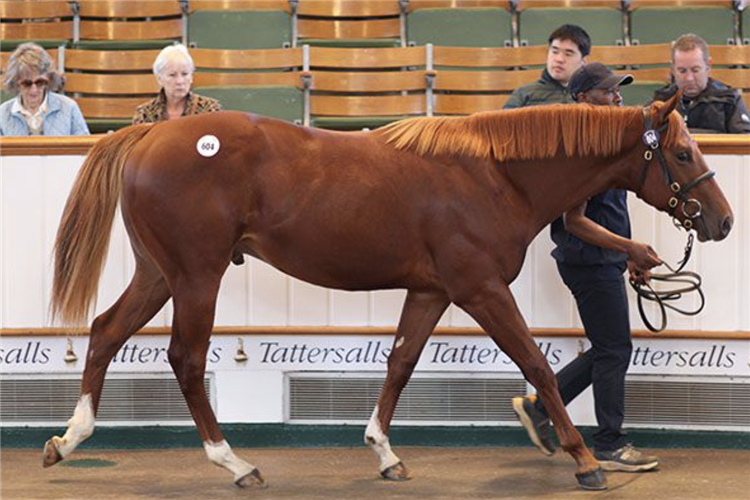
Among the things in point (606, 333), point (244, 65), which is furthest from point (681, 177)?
point (244, 65)

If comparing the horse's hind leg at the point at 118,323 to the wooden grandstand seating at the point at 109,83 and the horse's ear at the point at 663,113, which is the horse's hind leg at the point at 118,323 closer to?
the horse's ear at the point at 663,113

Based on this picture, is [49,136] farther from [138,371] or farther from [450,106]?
[450,106]

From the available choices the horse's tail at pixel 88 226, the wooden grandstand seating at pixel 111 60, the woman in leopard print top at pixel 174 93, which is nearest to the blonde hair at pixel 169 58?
the woman in leopard print top at pixel 174 93

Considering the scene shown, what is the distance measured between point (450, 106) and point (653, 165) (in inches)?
174

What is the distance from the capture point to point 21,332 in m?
5.81

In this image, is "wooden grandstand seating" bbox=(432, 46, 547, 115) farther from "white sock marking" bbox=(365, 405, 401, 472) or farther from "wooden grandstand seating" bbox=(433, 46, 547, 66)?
"white sock marking" bbox=(365, 405, 401, 472)

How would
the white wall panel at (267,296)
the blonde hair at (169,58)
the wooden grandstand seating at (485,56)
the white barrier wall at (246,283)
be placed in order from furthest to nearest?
1. the wooden grandstand seating at (485,56)
2. the blonde hair at (169,58)
3. the white wall panel at (267,296)
4. the white barrier wall at (246,283)

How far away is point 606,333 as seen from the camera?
17.3 ft

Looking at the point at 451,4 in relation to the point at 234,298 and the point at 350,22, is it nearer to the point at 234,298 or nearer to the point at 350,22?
the point at 350,22

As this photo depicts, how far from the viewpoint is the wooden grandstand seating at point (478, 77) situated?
9219 millimetres

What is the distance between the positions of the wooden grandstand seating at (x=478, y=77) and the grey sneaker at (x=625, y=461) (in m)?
4.27

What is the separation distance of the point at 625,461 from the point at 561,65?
1.90 meters

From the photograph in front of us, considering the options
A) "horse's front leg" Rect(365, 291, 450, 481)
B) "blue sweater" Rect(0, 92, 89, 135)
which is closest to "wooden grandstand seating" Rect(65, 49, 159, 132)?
"blue sweater" Rect(0, 92, 89, 135)

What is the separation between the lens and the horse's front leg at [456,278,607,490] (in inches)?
194
